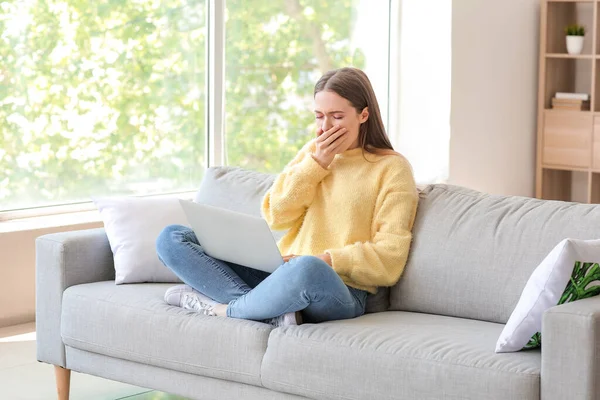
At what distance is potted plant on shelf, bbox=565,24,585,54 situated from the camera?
21.8 feet

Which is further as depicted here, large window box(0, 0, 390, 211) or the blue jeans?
large window box(0, 0, 390, 211)

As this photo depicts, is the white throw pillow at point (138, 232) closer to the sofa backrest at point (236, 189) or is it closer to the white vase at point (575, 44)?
the sofa backrest at point (236, 189)

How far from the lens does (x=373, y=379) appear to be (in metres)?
2.51

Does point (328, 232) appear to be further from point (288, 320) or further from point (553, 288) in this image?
point (553, 288)

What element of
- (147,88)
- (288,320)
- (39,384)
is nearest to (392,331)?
(288,320)

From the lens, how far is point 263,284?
2.80 meters

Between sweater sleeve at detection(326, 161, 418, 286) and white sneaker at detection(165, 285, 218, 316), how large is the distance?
1.27ft

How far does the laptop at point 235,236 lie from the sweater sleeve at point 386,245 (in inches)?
8.8

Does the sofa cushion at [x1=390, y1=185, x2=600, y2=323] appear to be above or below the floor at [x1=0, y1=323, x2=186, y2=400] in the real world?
above

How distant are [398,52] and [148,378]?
13.0 ft

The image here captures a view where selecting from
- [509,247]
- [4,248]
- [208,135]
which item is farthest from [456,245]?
[208,135]

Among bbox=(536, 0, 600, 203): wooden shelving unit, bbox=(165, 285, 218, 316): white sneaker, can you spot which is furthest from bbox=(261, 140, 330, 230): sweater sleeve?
bbox=(536, 0, 600, 203): wooden shelving unit

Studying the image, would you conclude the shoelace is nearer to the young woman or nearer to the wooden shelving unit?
the young woman

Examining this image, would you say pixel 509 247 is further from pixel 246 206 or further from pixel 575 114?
pixel 575 114
